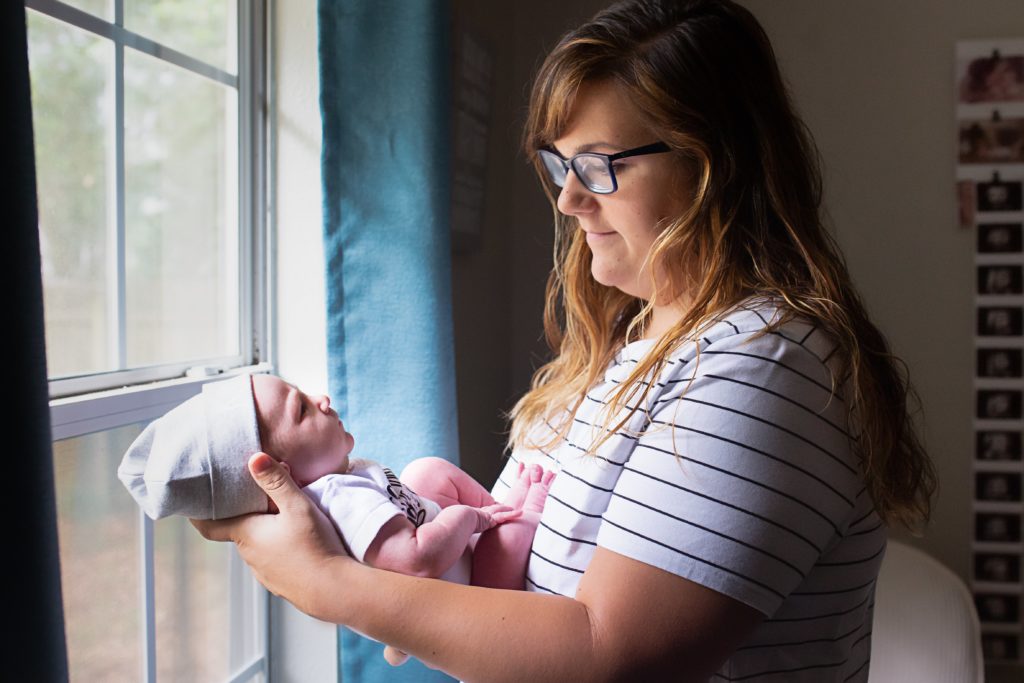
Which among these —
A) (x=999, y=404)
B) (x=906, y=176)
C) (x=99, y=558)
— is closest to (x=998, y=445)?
(x=999, y=404)

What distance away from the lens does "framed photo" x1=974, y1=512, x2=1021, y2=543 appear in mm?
→ 2732

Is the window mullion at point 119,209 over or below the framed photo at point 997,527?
over

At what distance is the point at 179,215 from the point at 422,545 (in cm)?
90

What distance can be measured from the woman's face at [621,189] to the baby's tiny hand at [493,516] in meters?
0.34

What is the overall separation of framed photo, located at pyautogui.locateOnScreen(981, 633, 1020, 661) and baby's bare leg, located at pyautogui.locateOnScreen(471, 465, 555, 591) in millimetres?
2322

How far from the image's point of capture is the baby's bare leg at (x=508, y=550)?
105cm

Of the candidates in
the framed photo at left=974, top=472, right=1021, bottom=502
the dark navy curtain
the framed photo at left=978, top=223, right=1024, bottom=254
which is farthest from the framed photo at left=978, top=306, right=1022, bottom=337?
the dark navy curtain

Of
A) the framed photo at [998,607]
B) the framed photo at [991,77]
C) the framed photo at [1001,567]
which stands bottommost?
the framed photo at [998,607]

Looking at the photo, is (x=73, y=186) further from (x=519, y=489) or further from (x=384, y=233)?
(x=519, y=489)

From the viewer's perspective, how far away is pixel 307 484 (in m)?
1.10

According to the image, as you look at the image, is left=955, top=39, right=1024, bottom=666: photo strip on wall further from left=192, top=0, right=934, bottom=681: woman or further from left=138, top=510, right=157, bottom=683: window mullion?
left=138, top=510, right=157, bottom=683: window mullion

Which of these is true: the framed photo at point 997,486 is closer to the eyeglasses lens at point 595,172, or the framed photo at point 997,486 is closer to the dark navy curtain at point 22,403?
the eyeglasses lens at point 595,172

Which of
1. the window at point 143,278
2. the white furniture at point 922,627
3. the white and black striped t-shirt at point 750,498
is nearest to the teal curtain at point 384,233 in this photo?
the window at point 143,278

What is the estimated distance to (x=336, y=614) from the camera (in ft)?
2.81
